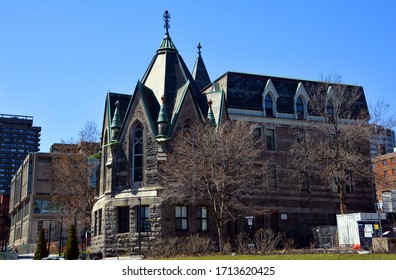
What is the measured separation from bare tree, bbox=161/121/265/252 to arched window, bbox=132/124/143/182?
2568 millimetres

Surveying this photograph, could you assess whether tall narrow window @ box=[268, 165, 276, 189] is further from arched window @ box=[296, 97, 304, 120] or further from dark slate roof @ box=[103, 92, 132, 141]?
dark slate roof @ box=[103, 92, 132, 141]

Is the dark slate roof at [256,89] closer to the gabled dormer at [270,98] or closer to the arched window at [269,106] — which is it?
the gabled dormer at [270,98]

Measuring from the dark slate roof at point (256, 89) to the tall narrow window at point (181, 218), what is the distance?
34.6 feet

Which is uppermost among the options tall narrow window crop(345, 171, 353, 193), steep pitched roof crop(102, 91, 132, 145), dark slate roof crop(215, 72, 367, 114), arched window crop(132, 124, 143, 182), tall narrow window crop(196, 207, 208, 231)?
dark slate roof crop(215, 72, 367, 114)

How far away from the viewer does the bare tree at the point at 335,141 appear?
41281 mm

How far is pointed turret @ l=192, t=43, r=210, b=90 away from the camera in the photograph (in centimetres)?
5619

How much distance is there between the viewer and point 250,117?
45.4m

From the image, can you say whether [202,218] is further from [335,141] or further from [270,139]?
[335,141]

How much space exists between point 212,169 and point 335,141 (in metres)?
13.4

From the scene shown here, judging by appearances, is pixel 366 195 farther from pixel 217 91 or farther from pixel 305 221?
pixel 217 91

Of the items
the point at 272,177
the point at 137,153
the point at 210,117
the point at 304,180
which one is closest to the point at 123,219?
the point at 137,153

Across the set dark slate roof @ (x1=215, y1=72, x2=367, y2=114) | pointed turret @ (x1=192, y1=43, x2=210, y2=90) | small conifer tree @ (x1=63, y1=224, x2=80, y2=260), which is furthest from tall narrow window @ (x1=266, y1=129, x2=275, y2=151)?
small conifer tree @ (x1=63, y1=224, x2=80, y2=260)

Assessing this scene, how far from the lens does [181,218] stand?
39312mm
